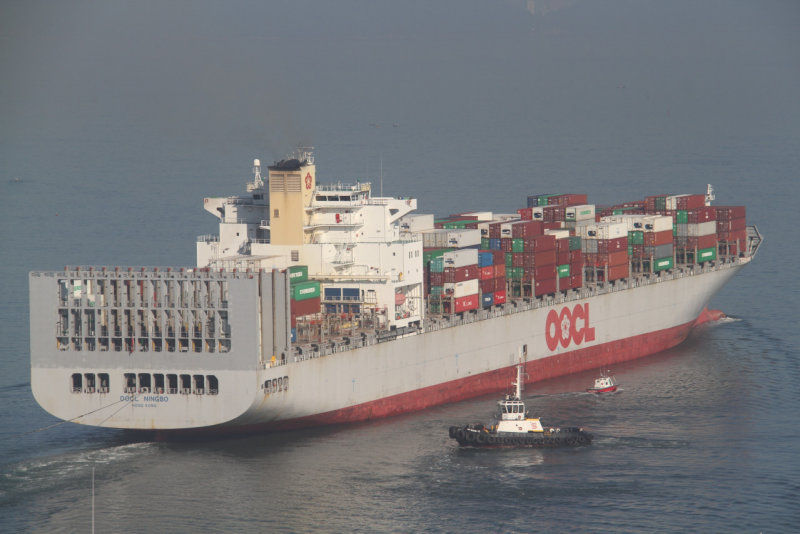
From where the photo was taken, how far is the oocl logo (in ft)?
265

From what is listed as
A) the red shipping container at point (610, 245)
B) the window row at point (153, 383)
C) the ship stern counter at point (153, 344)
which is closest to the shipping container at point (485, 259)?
the red shipping container at point (610, 245)

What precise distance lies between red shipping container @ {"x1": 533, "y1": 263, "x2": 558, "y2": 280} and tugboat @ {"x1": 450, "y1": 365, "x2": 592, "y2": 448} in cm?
1771

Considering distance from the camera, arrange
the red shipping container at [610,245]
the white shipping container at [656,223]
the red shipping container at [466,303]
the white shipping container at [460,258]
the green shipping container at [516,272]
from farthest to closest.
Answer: the white shipping container at [656,223], the red shipping container at [610,245], the green shipping container at [516,272], the red shipping container at [466,303], the white shipping container at [460,258]

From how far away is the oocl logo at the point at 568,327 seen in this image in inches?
3174

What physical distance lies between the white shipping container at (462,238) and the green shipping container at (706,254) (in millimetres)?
22018

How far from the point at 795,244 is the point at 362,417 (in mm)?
64516

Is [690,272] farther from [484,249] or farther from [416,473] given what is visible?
[416,473]

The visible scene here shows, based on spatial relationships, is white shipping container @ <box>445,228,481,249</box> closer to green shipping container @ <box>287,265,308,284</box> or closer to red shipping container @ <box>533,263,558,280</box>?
red shipping container @ <box>533,263,558,280</box>

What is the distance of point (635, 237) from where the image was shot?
292 feet

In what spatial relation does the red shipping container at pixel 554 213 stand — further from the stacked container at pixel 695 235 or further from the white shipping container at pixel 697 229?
the white shipping container at pixel 697 229

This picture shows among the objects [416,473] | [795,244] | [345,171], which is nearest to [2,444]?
[416,473]

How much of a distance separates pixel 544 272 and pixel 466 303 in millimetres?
7478

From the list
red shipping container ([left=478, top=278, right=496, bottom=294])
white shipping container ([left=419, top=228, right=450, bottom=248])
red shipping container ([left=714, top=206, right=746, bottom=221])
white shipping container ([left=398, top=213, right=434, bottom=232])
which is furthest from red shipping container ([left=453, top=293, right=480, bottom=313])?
red shipping container ([left=714, top=206, right=746, bottom=221])

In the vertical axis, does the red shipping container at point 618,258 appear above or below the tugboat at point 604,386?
above
